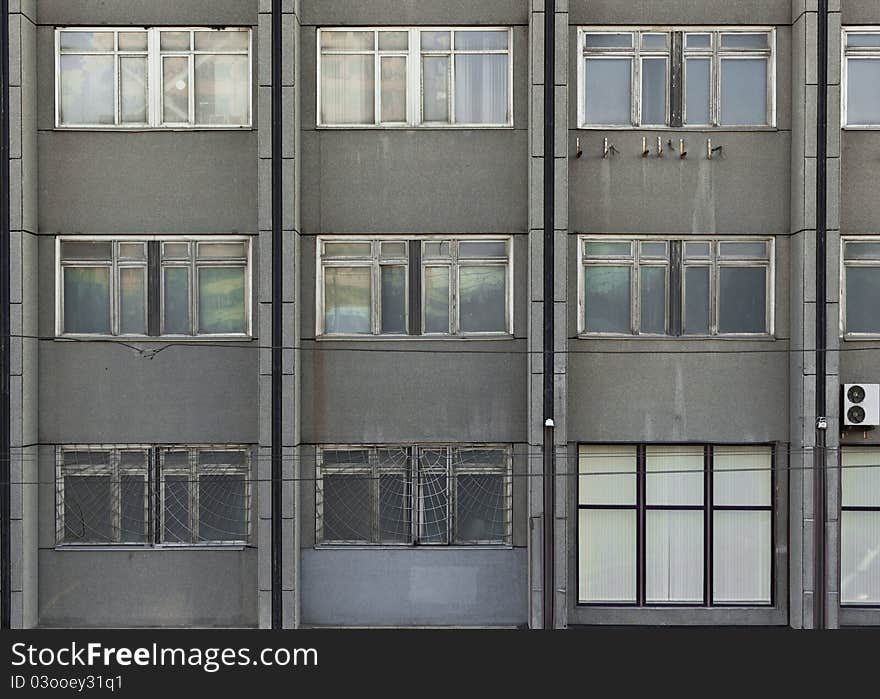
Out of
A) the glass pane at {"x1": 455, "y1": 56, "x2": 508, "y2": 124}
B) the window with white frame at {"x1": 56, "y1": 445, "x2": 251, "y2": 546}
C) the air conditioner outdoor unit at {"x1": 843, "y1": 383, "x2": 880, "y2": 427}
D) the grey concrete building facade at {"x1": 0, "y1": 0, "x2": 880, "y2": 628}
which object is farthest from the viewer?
the glass pane at {"x1": 455, "y1": 56, "x2": 508, "y2": 124}

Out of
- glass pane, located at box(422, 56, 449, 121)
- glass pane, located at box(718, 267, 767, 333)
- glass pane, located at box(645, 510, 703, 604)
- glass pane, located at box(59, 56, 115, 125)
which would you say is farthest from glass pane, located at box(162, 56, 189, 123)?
glass pane, located at box(645, 510, 703, 604)

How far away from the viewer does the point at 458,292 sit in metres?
12.5

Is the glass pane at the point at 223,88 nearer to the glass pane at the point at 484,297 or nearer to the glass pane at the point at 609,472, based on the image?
the glass pane at the point at 484,297

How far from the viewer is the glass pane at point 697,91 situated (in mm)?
12453

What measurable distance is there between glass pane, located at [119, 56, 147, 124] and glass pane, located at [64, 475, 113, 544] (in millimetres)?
5711

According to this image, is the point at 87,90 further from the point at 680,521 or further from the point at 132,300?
the point at 680,521

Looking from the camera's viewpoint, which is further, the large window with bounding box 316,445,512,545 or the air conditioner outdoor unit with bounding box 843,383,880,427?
the large window with bounding box 316,445,512,545

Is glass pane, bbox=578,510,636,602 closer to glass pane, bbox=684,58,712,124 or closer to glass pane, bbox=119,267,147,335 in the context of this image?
glass pane, bbox=684,58,712,124

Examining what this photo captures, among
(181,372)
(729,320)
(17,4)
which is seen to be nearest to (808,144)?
(729,320)

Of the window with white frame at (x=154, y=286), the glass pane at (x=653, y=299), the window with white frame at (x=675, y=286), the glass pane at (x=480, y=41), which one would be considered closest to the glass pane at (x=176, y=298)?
the window with white frame at (x=154, y=286)

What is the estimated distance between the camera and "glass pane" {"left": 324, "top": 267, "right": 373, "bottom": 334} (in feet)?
41.1

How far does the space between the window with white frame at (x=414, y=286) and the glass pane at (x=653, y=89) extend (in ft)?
9.99

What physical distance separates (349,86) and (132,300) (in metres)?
4.81

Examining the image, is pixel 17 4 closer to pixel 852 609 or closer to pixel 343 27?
pixel 343 27
